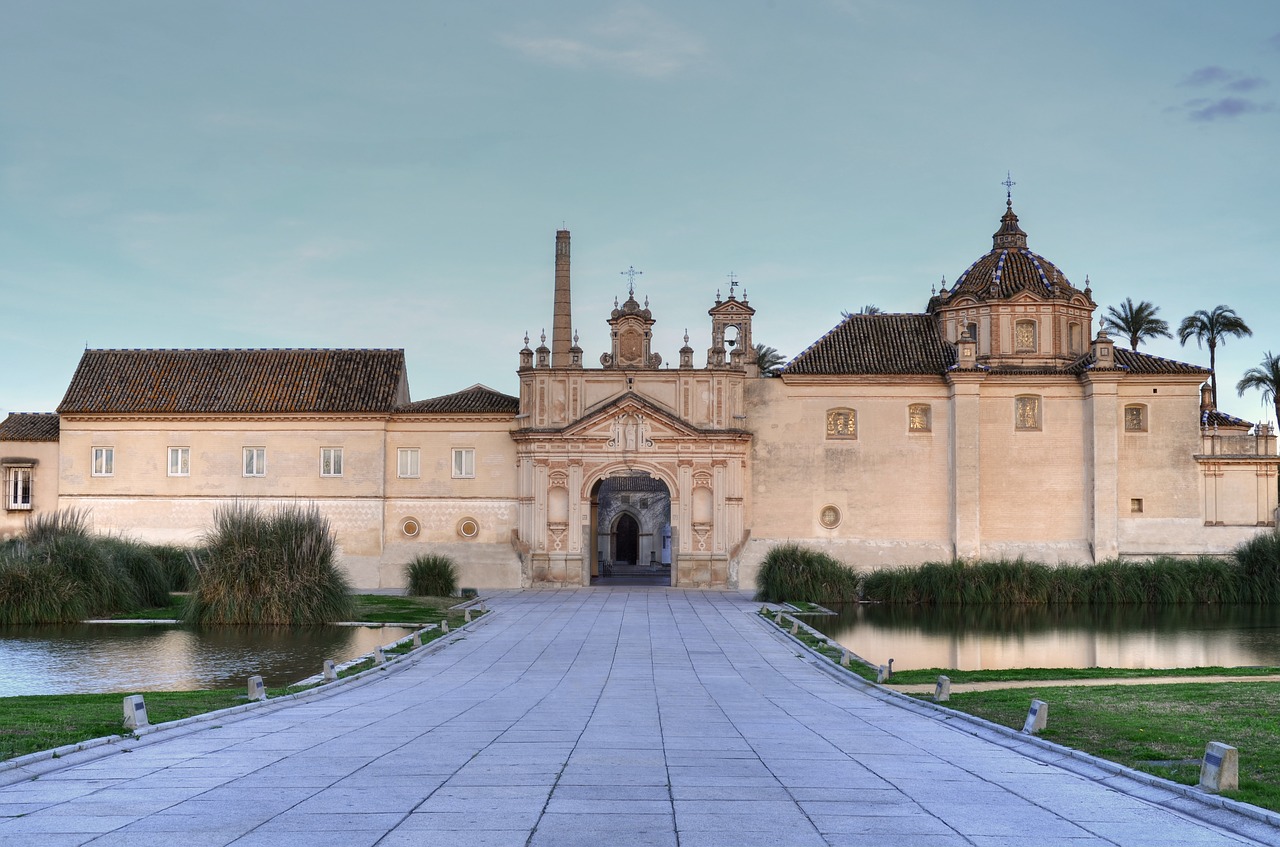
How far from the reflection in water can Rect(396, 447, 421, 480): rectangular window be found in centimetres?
1419

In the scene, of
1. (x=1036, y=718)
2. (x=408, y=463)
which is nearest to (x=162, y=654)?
(x=1036, y=718)

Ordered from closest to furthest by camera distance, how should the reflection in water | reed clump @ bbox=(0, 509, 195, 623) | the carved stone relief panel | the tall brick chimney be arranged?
the reflection in water
reed clump @ bbox=(0, 509, 195, 623)
the carved stone relief panel
the tall brick chimney

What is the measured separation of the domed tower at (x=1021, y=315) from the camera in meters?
37.7

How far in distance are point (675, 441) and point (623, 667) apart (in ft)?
60.7

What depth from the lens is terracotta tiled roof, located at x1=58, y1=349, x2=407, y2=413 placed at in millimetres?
37312

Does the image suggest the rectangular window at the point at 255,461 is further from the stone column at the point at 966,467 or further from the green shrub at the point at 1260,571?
the green shrub at the point at 1260,571

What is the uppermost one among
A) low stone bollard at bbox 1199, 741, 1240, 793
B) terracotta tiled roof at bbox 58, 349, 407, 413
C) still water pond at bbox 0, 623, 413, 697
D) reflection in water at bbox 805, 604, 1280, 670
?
terracotta tiled roof at bbox 58, 349, 407, 413

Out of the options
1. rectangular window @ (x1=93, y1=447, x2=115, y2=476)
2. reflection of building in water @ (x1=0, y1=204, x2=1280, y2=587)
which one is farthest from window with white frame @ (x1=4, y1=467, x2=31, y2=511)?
rectangular window @ (x1=93, y1=447, x2=115, y2=476)

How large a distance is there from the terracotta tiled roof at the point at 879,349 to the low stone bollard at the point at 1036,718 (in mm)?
26297

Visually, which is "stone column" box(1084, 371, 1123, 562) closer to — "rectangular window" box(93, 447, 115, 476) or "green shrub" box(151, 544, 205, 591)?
"green shrub" box(151, 544, 205, 591)

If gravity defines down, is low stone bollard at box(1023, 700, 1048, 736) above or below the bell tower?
below

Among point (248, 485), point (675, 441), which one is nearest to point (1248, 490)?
point (675, 441)

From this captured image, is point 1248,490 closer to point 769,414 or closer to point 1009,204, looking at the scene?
point 1009,204

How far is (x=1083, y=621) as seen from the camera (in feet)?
96.5
